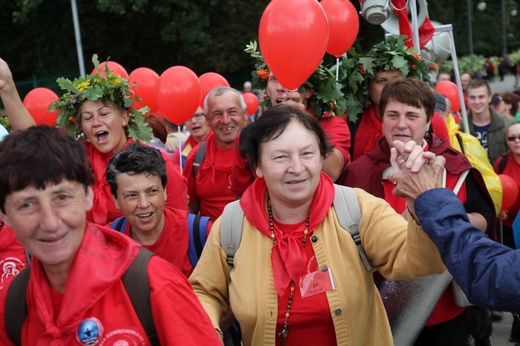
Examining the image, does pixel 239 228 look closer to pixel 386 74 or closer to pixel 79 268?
pixel 79 268

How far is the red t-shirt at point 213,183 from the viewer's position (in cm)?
509

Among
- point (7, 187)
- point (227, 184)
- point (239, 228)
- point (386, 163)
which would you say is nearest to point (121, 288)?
point (7, 187)

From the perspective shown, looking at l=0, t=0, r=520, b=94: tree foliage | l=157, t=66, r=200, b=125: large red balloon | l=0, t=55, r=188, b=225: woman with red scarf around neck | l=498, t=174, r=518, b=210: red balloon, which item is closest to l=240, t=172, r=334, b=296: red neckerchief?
l=0, t=55, r=188, b=225: woman with red scarf around neck

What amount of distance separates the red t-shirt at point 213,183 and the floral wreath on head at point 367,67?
103 centimetres

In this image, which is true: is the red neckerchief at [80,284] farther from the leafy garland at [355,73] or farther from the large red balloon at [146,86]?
the large red balloon at [146,86]

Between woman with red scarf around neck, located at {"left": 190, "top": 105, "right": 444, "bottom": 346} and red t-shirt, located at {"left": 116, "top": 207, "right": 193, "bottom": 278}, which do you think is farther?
red t-shirt, located at {"left": 116, "top": 207, "right": 193, "bottom": 278}

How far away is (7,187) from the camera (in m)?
2.10

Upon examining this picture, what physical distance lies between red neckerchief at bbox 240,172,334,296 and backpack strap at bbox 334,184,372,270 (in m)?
0.04

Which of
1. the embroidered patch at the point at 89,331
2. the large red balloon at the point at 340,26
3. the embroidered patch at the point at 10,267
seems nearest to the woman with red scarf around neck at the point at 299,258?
the embroidered patch at the point at 89,331

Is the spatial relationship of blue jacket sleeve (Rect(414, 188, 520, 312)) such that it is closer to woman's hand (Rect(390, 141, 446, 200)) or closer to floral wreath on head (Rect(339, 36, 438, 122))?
woman's hand (Rect(390, 141, 446, 200))

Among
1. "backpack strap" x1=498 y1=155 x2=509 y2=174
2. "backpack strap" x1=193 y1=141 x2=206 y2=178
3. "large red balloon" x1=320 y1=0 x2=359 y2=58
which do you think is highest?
"large red balloon" x1=320 y1=0 x2=359 y2=58

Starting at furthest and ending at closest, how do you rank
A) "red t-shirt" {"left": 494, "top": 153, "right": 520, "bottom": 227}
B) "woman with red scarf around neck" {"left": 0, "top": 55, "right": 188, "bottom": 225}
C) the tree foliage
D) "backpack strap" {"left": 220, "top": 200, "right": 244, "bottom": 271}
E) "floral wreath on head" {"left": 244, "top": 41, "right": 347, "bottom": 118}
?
the tree foliage → "red t-shirt" {"left": 494, "top": 153, "right": 520, "bottom": 227} → "floral wreath on head" {"left": 244, "top": 41, "right": 347, "bottom": 118} → "woman with red scarf around neck" {"left": 0, "top": 55, "right": 188, "bottom": 225} → "backpack strap" {"left": 220, "top": 200, "right": 244, "bottom": 271}

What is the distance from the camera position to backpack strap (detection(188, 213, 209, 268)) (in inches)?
145

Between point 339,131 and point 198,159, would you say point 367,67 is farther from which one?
point 198,159
